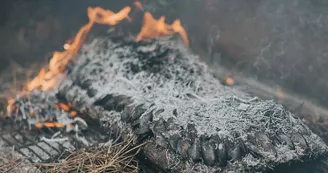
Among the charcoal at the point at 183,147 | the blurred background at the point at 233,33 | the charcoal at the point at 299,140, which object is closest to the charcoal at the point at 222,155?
the charcoal at the point at 183,147

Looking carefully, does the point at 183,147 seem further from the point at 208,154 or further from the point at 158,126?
the point at 158,126

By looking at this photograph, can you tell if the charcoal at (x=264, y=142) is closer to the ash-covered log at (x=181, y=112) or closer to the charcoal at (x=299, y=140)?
the ash-covered log at (x=181, y=112)

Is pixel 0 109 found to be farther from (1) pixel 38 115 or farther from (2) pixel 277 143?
(2) pixel 277 143

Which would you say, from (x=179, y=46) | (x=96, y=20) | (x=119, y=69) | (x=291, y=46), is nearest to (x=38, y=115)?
(x=119, y=69)

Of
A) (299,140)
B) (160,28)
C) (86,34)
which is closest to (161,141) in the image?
(299,140)

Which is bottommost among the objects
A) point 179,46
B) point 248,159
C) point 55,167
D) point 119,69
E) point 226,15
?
point 55,167

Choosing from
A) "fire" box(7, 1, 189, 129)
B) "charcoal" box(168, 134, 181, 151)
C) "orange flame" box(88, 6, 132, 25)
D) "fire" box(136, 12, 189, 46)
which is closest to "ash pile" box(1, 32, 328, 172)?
"charcoal" box(168, 134, 181, 151)

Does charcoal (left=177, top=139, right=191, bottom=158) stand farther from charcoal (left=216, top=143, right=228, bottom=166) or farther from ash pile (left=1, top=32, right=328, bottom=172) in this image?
charcoal (left=216, top=143, right=228, bottom=166)
